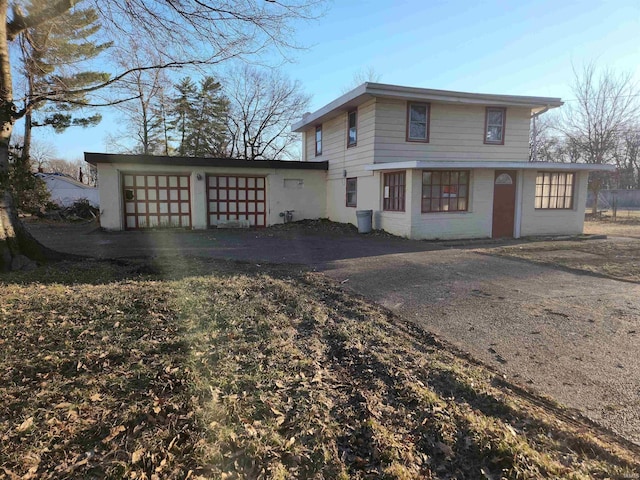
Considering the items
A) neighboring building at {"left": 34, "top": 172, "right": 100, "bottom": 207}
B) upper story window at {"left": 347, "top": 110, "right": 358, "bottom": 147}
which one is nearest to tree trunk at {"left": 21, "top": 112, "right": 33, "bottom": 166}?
neighboring building at {"left": 34, "top": 172, "right": 100, "bottom": 207}

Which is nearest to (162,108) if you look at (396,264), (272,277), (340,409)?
(272,277)

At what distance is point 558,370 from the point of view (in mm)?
3688

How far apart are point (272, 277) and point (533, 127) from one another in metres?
46.2

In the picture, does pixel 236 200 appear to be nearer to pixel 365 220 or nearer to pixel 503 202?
pixel 365 220

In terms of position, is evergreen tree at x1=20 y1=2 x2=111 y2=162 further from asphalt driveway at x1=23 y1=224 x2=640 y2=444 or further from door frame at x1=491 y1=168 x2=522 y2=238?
door frame at x1=491 y1=168 x2=522 y2=238

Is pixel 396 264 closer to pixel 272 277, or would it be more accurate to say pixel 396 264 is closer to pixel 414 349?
pixel 272 277

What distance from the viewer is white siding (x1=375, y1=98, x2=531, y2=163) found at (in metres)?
13.7

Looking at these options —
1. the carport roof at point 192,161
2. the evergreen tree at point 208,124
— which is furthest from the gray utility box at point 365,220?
the evergreen tree at point 208,124

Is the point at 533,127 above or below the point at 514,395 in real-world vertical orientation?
above

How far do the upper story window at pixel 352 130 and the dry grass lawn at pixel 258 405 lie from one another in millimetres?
11513

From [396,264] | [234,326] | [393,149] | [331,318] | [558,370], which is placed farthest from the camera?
[393,149]

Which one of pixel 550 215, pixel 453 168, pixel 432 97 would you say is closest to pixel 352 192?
pixel 453 168

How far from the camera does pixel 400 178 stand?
13.3 meters

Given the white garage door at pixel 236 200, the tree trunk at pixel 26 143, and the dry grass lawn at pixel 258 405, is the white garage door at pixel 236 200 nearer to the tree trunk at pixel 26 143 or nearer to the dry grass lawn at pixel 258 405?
the tree trunk at pixel 26 143
